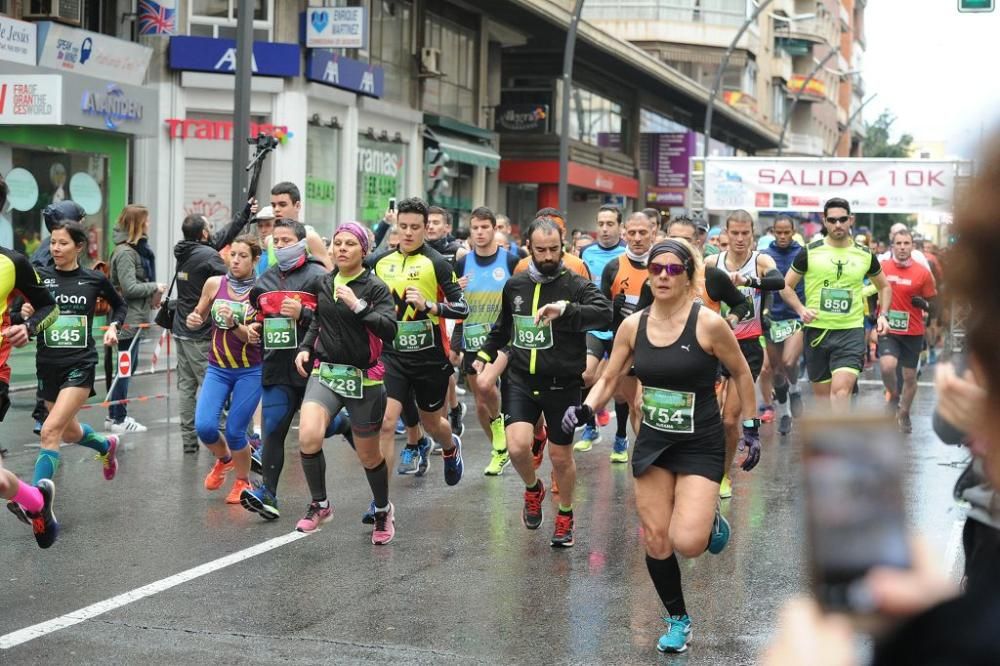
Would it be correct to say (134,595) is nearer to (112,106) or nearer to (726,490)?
(726,490)

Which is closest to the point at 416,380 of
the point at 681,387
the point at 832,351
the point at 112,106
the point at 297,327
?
the point at 297,327

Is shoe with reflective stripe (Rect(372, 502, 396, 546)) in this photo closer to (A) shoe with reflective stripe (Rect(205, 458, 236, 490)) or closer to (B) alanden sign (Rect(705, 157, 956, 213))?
(A) shoe with reflective stripe (Rect(205, 458, 236, 490))

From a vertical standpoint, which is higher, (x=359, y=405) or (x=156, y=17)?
(x=156, y=17)

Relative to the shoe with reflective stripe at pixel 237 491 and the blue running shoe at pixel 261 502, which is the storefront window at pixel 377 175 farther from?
the blue running shoe at pixel 261 502

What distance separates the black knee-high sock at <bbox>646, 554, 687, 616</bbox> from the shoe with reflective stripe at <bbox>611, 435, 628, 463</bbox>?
5561 millimetres

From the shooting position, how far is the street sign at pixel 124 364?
1254cm

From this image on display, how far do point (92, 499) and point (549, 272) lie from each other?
3546 mm

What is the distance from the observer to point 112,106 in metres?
21.1

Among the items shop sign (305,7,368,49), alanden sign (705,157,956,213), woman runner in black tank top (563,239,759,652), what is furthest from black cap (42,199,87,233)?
alanden sign (705,157,956,213)

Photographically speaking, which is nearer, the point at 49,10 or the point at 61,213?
the point at 61,213

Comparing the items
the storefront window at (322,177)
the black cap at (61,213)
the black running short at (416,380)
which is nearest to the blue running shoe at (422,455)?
the black running short at (416,380)

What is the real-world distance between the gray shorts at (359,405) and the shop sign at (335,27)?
17.1 m

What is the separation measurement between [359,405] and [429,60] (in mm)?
22377

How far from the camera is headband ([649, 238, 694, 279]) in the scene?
656cm
